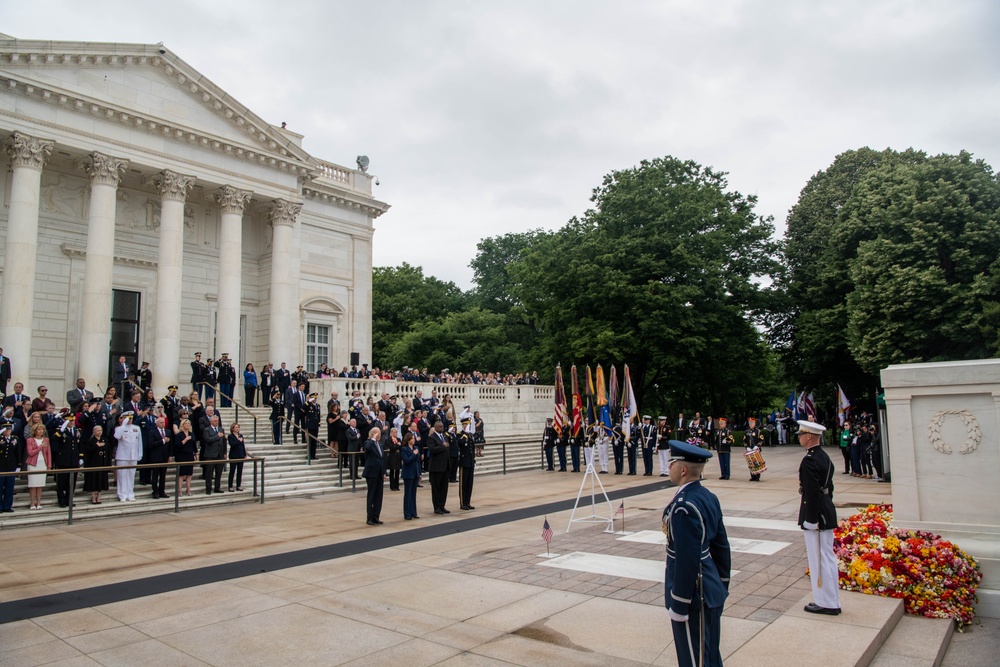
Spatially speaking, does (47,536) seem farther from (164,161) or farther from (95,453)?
(164,161)

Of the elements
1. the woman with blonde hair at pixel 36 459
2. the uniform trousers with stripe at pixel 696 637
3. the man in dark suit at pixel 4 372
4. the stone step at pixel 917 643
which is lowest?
the stone step at pixel 917 643

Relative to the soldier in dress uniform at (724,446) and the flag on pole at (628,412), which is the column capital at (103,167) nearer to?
the flag on pole at (628,412)

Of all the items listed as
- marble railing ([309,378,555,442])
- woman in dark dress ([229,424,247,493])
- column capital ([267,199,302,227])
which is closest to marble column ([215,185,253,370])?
column capital ([267,199,302,227])

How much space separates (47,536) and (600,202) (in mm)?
33176

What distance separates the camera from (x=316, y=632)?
6746mm

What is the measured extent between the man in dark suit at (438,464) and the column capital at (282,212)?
66.9 feet

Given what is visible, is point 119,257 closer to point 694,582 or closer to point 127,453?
point 127,453

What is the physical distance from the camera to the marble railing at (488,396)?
89.0ft

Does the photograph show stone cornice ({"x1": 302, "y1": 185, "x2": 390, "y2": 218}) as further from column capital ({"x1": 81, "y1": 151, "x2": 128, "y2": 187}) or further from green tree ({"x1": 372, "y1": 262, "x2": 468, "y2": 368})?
green tree ({"x1": 372, "y1": 262, "x2": 468, "y2": 368})

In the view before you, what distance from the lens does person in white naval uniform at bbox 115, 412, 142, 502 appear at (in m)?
15.5

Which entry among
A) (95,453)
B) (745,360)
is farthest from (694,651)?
(745,360)

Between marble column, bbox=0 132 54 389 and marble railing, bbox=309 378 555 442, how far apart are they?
9866mm

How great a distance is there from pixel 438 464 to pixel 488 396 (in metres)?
18.6

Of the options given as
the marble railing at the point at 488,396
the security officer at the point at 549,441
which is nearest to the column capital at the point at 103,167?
the marble railing at the point at 488,396
